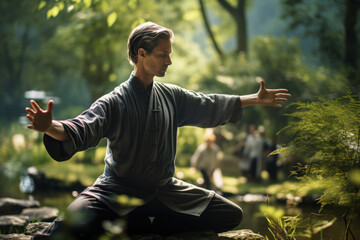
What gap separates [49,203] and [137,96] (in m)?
5.07

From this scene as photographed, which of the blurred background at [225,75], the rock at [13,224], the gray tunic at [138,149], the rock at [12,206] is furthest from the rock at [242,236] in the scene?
the rock at [12,206]

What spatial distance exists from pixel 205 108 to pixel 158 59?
0.62 m

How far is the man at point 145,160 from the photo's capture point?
2775 millimetres

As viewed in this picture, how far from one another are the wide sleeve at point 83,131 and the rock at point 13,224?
254 cm

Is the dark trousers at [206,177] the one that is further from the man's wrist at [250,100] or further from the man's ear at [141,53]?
the man's ear at [141,53]

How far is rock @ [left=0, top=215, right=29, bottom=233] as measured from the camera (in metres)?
4.70


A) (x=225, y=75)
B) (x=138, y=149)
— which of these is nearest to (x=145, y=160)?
(x=138, y=149)

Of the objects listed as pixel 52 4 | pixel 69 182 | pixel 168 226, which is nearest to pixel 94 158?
pixel 69 182

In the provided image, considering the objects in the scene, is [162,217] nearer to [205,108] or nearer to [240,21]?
[205,108]

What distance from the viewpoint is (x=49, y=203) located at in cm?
728

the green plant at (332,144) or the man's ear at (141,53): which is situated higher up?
the man's ear at (141,53)

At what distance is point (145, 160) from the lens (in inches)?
114

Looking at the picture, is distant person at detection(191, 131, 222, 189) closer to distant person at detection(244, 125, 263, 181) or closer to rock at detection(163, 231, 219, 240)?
distant person at detection(244, 125, 263, 181)

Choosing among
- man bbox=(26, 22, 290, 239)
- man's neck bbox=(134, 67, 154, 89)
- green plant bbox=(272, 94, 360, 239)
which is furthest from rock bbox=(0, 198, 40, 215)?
green plant bbox=(272, 94, 360, 239)
